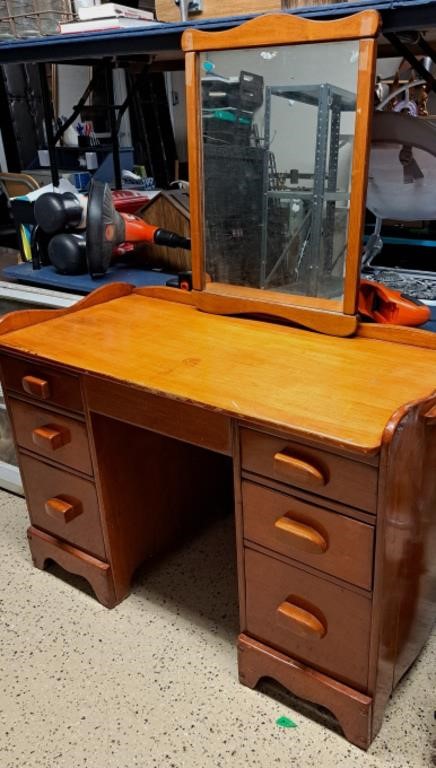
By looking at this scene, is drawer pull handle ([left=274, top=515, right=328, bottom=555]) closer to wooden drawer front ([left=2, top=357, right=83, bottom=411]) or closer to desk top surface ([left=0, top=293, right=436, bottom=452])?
desk top surface ([left=0, top=293, right=436, bottom=452])

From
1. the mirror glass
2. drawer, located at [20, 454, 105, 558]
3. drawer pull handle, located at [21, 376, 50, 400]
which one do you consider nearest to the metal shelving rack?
the mirror glass

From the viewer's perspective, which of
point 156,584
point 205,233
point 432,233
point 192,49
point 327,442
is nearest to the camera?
point 327,442

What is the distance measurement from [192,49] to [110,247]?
1.98 ft

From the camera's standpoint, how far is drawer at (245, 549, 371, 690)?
1.11 m

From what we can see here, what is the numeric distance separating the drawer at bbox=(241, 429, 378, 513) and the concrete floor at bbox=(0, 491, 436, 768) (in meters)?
0.55

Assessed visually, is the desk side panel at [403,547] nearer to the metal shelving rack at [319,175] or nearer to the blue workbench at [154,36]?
the metal shelving rack at [319,175]

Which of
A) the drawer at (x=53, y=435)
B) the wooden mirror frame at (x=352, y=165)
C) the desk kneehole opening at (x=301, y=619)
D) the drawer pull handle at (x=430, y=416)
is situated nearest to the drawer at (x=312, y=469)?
the drawer pull handle at (x=430, y=416)

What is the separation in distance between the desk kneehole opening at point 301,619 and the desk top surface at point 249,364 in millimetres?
400

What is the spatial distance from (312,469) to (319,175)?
0.66 m

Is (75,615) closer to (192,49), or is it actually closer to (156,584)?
(156,584)

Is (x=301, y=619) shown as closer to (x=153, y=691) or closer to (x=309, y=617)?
(x=309, y=617)

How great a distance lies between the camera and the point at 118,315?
1.54 metres


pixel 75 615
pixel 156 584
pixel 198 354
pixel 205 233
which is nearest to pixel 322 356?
pixel 198 354

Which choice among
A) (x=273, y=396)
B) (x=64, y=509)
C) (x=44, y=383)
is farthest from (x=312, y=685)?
(x=44, y=383)
